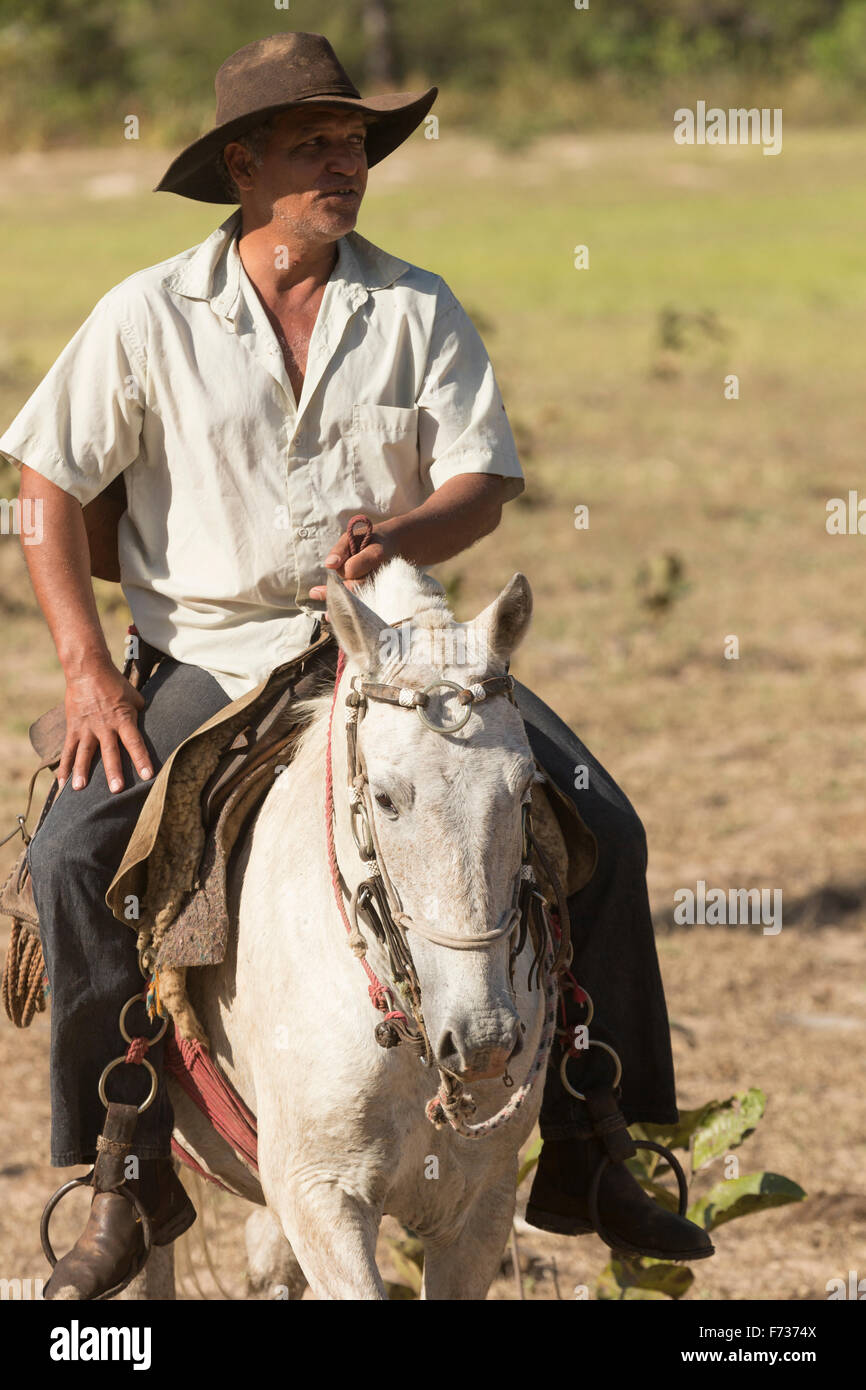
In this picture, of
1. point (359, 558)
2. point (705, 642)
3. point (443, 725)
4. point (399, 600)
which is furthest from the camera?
point (705, 642)

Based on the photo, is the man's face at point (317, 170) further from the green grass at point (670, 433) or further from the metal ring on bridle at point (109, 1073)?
the green grass at point (670, 433)

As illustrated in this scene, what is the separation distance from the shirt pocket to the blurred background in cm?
221

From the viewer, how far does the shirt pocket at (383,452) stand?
363 centimetres

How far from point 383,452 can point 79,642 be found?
2.52ft

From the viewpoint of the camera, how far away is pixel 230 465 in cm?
359

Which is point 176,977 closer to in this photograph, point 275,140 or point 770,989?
point 275,140

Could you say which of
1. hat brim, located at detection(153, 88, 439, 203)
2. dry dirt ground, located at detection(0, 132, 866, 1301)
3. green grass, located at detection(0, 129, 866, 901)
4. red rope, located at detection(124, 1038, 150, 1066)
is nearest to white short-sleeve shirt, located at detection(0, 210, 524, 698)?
hat brim, located at detection(153, 88, 439, 203)

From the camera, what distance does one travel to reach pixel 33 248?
88.0 feet

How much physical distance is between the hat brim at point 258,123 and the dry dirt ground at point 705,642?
2777 mm

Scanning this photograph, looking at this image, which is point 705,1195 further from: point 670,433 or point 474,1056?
point 670,433

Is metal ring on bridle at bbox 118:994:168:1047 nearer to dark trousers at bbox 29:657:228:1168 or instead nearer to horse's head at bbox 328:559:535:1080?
dark trousers at bbox 29:657:228:1168

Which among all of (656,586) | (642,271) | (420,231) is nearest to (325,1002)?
(656,586)

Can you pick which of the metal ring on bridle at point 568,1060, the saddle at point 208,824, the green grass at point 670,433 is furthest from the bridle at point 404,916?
the green grass at point 670,433

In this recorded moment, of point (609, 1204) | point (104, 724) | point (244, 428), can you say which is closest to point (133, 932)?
point (104, 724)
